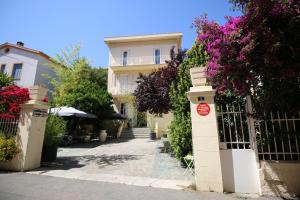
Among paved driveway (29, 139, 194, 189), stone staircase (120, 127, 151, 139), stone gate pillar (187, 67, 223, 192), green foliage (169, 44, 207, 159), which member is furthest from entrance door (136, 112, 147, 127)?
stone gate pillar (187, 67, 223, 192)

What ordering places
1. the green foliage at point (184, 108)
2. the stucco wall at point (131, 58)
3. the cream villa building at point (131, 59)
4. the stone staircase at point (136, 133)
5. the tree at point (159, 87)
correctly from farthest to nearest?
the stucco wall at point (131, 58), the cream villa building at point (131, 59), the stone staircase at point (136, 133), the tree at point (159, 87), the green foliage at point (184, 108)

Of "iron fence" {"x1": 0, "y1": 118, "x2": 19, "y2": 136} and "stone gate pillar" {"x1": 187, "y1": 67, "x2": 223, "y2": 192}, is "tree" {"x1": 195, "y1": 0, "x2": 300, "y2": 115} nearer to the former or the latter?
"stone gate pillar" {"x1": 187, "y1": 67, "x2": 223, "y2": 192}

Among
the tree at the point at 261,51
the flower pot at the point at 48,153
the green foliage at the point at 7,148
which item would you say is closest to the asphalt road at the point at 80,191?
the green foliage at the point at 7,148

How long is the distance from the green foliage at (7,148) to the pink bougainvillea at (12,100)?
2.55 ft

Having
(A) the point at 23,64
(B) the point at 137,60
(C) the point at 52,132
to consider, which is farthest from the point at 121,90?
(C) the point at 52,132

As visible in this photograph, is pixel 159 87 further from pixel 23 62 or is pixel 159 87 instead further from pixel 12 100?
pixel 23 62

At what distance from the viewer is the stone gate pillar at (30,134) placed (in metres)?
6.05

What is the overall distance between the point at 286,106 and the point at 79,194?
→ 506 cm

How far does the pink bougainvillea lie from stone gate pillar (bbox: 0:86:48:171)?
17cm

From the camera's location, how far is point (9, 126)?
257 inches

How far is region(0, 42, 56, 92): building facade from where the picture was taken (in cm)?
1978

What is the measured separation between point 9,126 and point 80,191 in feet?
14.1

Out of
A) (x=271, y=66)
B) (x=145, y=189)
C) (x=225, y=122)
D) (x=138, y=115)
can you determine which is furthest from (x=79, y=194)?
(x=138, y=115)

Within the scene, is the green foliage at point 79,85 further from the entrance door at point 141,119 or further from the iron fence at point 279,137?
the iron fence at point 279,137
